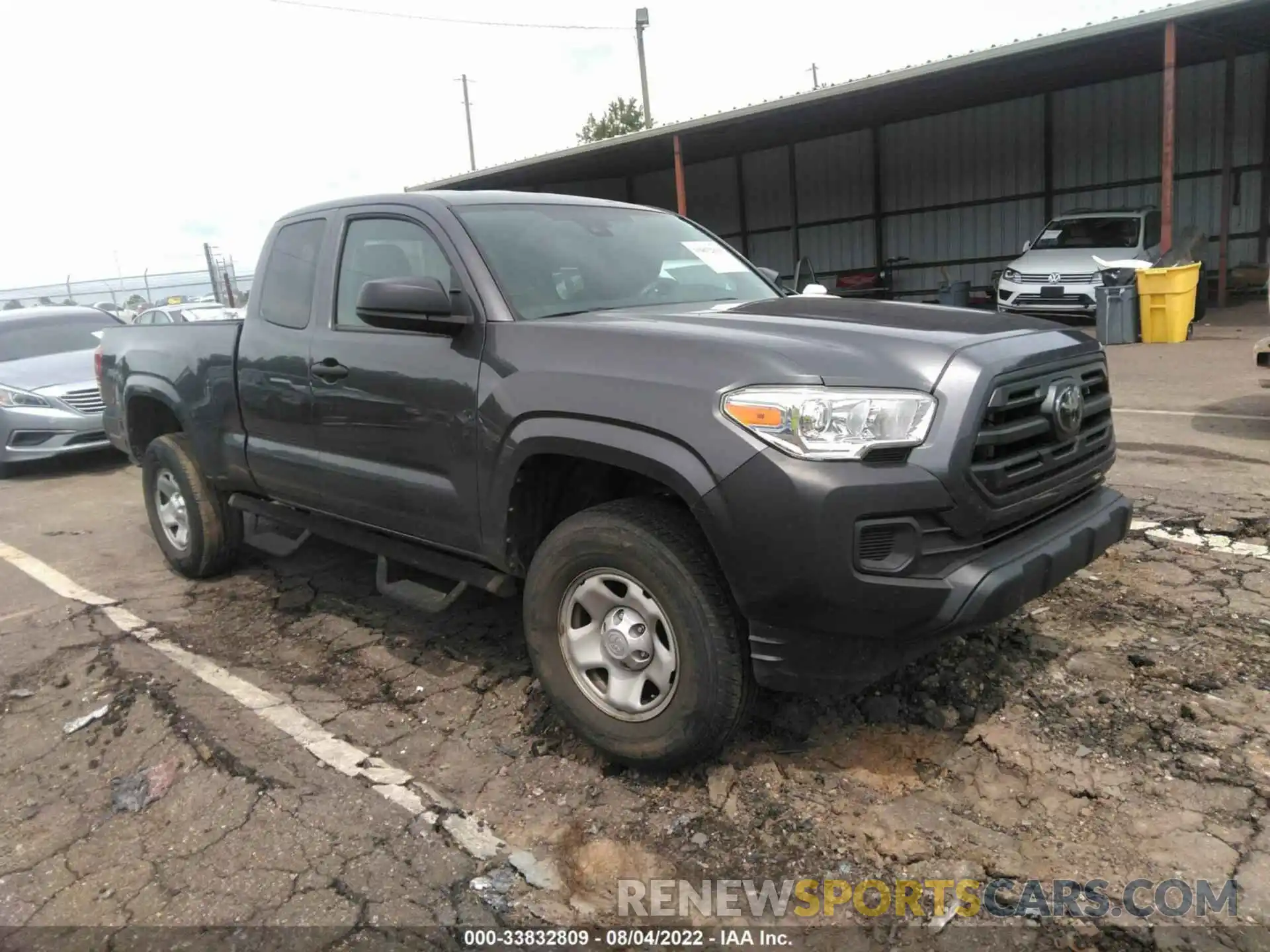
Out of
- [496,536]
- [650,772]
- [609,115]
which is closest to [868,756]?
[650,772]

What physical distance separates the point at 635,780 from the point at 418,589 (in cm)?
124

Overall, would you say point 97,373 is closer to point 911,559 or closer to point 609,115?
point 911,559

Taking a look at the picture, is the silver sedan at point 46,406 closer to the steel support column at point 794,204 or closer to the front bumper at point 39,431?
the front bumper at point 39,431

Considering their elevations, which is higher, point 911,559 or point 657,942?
point 911,559

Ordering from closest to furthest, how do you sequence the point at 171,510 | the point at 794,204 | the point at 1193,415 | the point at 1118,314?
the point at 171,510 → the point at 1193,415 → the point at 1118,314 → the point at 794,204

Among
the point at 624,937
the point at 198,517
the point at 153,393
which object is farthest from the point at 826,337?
the point at 153,393

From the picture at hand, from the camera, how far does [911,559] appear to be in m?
2.47

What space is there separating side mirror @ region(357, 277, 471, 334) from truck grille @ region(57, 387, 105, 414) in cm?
687

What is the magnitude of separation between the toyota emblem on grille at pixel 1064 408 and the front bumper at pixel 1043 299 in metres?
12.1

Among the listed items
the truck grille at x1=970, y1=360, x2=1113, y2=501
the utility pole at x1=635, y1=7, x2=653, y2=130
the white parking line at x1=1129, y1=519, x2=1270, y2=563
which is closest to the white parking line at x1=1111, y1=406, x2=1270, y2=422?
the white parking line at x1=1129, y1=519, x2=1270, y2=563

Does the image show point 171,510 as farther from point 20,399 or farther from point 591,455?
point 20,399

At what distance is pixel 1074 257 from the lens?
14.7m

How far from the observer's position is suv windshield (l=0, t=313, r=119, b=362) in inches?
384

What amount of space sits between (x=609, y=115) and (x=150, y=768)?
162 feet
